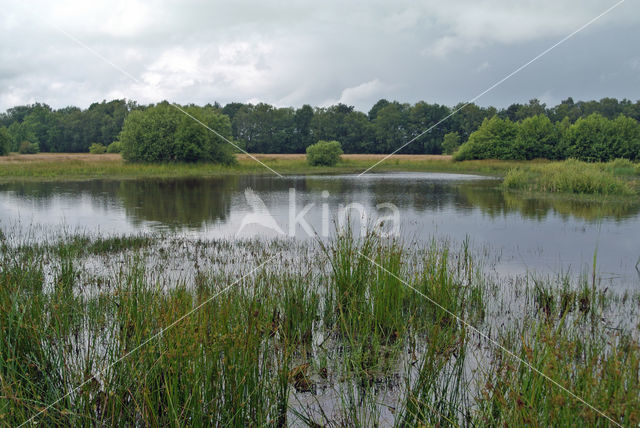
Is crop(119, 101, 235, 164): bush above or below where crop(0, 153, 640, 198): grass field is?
above

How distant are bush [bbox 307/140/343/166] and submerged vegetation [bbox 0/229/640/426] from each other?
43.1 m

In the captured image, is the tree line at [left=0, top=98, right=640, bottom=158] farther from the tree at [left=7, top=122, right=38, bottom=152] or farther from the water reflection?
the water reflection

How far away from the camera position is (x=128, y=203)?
17672 mm

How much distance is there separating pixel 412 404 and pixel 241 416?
1.11 metres

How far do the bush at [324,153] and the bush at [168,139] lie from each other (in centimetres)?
920

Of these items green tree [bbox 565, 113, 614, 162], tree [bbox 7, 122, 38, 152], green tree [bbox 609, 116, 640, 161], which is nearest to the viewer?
green tree [bbox 565, 113, 614, 162]

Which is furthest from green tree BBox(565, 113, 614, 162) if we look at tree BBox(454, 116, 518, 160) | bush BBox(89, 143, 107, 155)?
bush BBox(89, 143, 107, 155)

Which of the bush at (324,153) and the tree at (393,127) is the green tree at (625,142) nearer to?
the tree at (393,127)

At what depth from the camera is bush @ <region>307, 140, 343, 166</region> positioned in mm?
48656

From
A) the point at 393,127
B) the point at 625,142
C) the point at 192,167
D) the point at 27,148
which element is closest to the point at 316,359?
the point at 192,167

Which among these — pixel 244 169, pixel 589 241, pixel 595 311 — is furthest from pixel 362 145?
pixel 595 311

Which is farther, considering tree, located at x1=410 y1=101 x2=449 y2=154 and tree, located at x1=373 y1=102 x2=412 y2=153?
tree, located at x1=373 y1=102 x2=412 y2=153

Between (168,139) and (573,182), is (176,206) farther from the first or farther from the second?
(168,139)

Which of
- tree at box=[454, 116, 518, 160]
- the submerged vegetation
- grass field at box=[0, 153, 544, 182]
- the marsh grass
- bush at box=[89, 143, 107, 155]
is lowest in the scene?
the submerged vegetation
